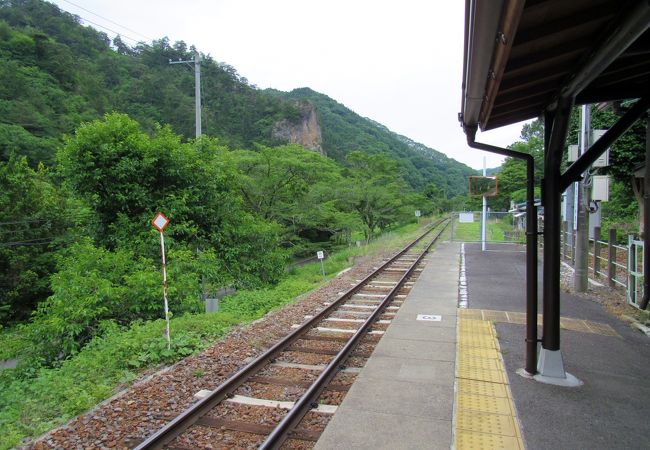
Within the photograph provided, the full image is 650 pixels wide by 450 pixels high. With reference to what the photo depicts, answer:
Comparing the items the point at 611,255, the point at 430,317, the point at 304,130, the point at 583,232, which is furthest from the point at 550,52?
the point at 304,130

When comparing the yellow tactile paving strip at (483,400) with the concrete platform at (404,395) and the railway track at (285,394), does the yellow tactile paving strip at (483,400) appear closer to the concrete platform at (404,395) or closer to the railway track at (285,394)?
the concrete platform at (404,395)

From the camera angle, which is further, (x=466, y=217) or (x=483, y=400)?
(x=466, y=217)

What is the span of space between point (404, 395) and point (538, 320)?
3.83 metres

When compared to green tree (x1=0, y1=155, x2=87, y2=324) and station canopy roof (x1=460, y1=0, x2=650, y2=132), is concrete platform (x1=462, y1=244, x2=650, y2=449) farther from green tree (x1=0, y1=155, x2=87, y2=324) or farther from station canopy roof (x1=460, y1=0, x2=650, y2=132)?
green tree (x1=0, y1=155, x2=87, y2=324)

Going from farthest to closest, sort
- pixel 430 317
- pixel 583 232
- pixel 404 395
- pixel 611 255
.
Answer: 1. pixel 583 232
2. pixel 611 255
3. pixel 430 317
4. pixel 404 395

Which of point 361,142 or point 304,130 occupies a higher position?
point 361,142

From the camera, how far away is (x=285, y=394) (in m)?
4.97

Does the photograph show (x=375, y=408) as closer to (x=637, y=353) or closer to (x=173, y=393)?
(x=173, y=393)

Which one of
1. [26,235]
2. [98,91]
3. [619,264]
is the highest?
[98,91]

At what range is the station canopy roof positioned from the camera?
255cm

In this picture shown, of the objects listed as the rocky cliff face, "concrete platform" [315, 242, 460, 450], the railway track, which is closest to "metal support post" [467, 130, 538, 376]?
"concrete platform" [315, 242, 460, 450]

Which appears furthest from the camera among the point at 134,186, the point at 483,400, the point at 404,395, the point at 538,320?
the point at 134,186

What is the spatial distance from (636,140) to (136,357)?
15275 millimetres

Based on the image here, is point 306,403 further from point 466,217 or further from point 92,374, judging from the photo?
point 466,217
